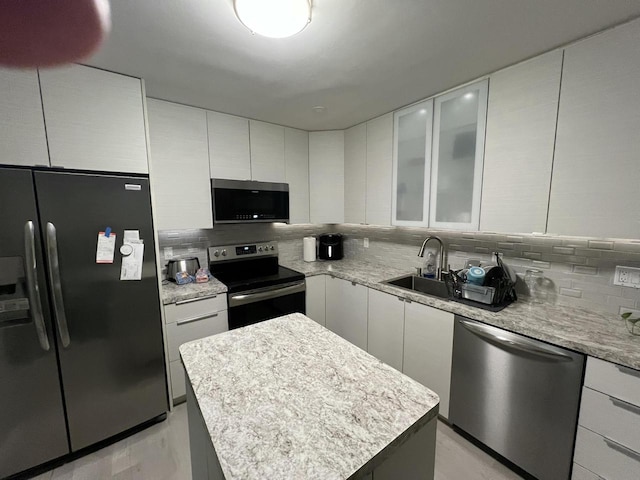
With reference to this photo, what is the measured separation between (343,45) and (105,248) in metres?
1.78

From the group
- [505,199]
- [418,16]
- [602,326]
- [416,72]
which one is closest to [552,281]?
[602,326]

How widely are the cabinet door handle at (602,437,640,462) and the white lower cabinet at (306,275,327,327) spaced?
1988mm

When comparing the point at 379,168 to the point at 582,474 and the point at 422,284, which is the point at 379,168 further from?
the point at 582,474

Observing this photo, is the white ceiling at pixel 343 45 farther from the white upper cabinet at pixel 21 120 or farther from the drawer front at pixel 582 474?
the drawer front at pixel 582 474

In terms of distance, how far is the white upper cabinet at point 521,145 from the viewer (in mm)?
1407

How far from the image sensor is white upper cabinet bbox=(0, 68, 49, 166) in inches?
50.3

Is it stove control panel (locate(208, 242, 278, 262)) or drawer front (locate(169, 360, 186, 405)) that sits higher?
stove control panel (locate(208, 242, 278, 262))

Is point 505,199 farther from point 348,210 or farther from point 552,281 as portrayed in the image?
point 348,210

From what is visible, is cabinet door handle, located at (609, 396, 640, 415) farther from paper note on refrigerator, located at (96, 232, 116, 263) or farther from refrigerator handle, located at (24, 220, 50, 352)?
refrigerator handle, located at (24, 220, 50, 352)

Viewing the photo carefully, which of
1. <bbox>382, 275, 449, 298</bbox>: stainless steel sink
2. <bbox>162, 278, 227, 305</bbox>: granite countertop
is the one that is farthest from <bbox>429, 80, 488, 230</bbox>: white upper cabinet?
<bbox>162, 278, 227, 305</bbox>: granite countertop

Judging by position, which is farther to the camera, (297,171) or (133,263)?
(297,171)

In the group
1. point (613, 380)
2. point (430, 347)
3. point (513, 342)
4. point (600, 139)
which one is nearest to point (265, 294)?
point (430, 347)

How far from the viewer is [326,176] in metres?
2.85

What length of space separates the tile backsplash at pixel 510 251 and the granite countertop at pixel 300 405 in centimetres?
146
